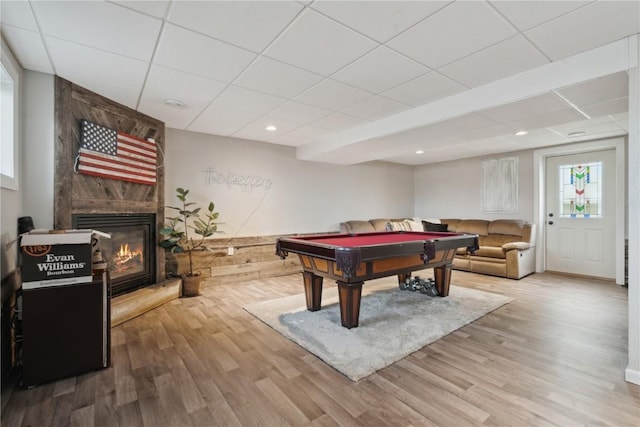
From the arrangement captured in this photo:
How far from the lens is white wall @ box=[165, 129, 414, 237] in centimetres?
461

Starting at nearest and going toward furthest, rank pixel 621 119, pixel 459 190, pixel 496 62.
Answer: pixel 496 62, pixel 621 119, pixel 459 190

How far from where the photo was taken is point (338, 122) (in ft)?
13.5

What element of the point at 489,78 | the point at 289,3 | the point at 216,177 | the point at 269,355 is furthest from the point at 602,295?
the point at 216,177

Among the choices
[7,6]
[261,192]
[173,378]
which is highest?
[7,6]

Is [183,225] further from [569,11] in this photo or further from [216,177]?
[569,11]

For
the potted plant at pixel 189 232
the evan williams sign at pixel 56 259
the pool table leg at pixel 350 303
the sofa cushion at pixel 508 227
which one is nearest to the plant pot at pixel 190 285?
the potted plant at pixel 189 232

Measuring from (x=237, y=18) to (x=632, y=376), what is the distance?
138 inches

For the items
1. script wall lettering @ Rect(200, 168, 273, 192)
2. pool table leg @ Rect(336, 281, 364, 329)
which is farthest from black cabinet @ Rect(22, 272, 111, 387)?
script wall lettering @ Rect(200, 168, 273, 192)

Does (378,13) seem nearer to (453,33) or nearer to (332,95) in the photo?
(453,33)

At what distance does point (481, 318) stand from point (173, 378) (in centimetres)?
298

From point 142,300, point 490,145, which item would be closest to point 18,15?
point 142,300

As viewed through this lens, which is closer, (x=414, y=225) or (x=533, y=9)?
(x=533, y=9)

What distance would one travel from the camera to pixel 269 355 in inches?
95.4

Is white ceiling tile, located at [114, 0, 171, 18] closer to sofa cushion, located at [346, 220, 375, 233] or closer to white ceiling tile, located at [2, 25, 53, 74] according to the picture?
white ceiling tile, located at [2, 25, 53, 74]
